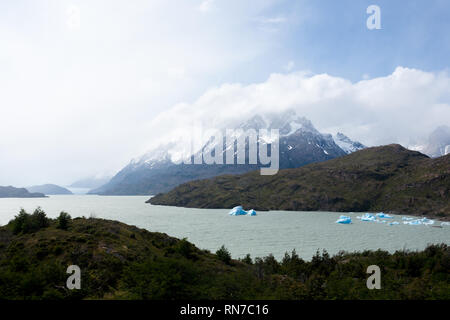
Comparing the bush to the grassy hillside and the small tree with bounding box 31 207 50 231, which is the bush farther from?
the grassy hillside

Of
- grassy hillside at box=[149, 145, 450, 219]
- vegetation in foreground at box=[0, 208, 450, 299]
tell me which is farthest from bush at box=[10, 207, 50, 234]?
grassy hillside at box=[149, 145, 450, 219]

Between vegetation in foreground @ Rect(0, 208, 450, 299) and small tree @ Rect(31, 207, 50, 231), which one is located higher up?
small tree @ Rect(31, 207, 50, 231)

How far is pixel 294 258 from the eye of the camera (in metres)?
36.3

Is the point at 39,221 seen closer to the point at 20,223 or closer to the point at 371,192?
the point at 20,223

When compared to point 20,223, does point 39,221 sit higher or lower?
higher

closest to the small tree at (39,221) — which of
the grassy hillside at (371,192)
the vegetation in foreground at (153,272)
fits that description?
the vegetation in foreground at (153,272)

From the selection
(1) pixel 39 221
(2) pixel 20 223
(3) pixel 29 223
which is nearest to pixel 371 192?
(1) pixel 39 221

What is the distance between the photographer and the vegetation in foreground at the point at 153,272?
16.4 metres

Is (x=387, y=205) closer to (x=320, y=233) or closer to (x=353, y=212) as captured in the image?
(x=353, y=212)

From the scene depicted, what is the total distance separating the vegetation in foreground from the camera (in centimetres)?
1644

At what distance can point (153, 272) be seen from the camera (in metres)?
17.6

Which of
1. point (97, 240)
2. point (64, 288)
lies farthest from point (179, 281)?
point (97, 240)
